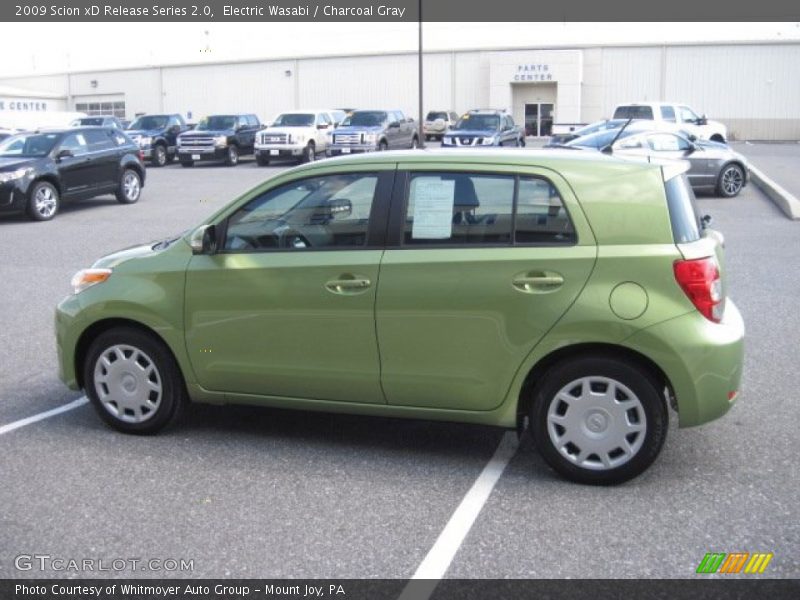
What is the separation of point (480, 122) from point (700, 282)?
2610cm

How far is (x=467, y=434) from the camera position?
18.7ft

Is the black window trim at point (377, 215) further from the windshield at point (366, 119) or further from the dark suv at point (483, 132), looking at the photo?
the windshield at point (366, 119)

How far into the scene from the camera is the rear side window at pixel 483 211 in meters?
4.86

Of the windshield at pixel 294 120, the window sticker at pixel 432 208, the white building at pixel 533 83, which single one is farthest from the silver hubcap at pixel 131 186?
the white building at pixel 533 83

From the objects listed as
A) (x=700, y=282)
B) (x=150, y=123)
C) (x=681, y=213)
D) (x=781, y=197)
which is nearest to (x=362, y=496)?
(x=700, y=282)

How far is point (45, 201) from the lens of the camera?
17.5 meters

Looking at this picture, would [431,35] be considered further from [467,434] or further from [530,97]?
[467,434]

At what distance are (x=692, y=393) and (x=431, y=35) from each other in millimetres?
61654

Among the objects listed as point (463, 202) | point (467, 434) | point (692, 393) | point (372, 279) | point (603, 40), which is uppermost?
point (603, 40)

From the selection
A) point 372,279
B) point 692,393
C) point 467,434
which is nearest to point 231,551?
point 372,279

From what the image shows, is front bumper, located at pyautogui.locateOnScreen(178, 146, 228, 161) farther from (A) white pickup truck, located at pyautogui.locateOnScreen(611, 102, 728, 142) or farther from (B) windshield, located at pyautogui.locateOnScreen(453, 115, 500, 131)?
(A) white pickup truck, located at pyautogui.locateOnScreen(611, 102, 728, 142)

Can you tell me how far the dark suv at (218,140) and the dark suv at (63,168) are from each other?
37.7 ft

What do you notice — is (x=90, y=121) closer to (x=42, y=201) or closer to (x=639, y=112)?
(x=639, y=112)

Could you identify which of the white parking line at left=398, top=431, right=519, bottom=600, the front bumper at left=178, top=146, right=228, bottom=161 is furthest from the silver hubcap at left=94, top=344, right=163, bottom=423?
the front bumper at left=178, top=146, right=228, bottom=161
